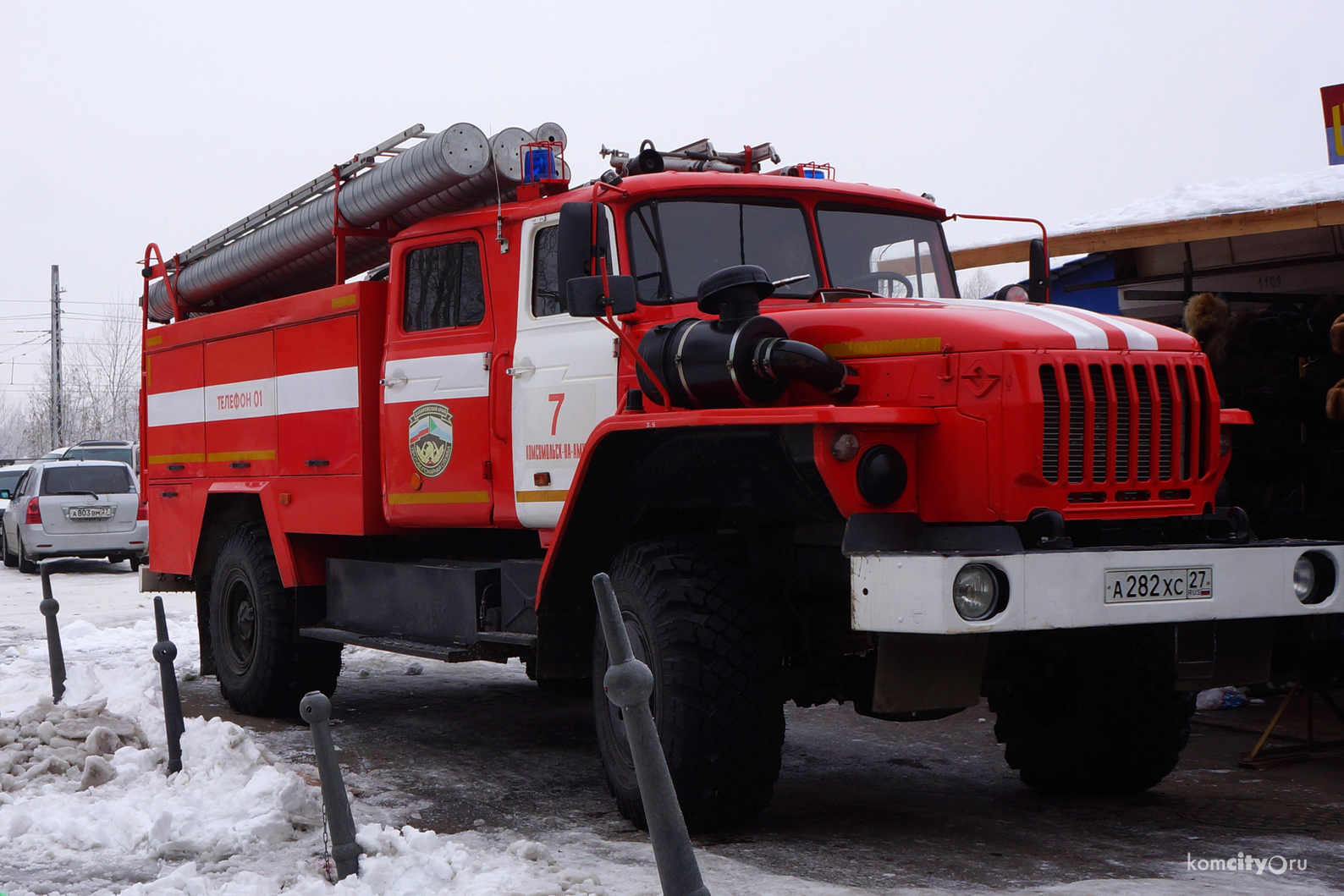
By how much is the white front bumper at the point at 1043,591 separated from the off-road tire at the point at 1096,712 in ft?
2.13

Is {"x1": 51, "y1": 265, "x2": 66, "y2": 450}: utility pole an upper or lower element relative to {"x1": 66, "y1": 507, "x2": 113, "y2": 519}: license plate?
upper

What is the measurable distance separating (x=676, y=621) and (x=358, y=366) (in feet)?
10.4

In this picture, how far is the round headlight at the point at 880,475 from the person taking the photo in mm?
4926

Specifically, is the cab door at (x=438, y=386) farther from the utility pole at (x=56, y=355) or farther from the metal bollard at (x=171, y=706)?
the utility pole at (x=56, y=355)

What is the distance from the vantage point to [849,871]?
194 inches

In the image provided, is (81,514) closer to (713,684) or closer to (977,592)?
(713,684)

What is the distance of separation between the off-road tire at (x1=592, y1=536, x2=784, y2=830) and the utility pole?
49443 mm

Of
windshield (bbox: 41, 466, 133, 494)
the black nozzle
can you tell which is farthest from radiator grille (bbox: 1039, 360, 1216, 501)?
windshield (bbox: 41, 466, 133, 494)

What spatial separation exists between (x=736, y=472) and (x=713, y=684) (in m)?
0.82

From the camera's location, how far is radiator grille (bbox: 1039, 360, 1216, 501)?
498 centimetres

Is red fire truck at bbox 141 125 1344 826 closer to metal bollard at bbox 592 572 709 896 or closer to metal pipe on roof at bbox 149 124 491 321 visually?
metal pipe on roof at bbox 149 124 491 321

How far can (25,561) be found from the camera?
21.0 metres

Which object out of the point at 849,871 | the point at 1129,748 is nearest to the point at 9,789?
the point at 849,871

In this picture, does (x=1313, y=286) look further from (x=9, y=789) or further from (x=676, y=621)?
(x=9, y=789)
